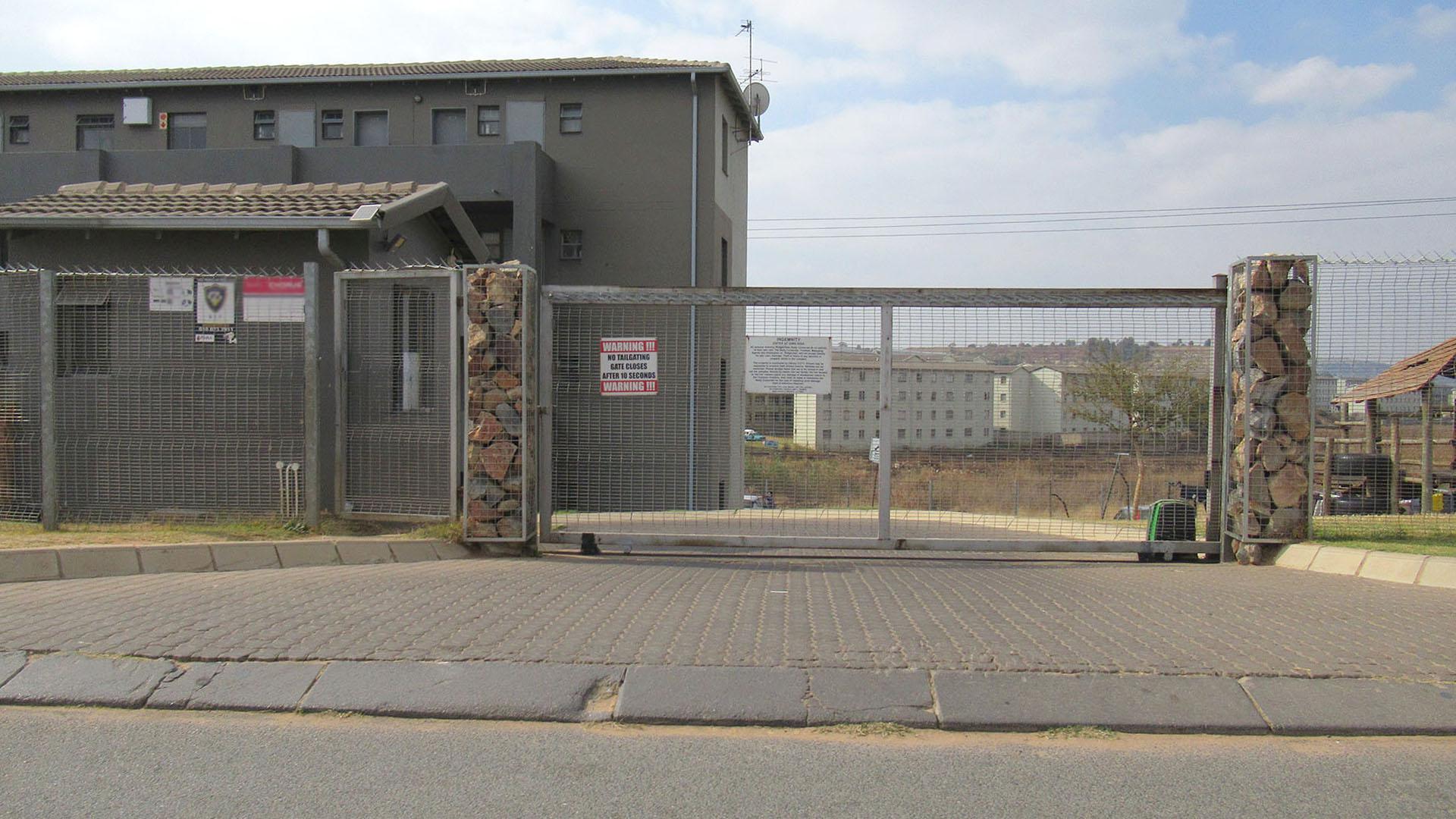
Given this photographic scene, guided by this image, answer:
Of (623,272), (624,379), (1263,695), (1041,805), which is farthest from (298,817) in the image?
(623,272)

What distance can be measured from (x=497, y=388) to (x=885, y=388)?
302cm

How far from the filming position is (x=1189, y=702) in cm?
454

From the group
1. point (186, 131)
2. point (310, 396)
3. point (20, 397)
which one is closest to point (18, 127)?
point (186, 131)

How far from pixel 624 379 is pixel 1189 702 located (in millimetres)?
4942

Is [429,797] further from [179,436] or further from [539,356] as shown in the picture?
[179,436]

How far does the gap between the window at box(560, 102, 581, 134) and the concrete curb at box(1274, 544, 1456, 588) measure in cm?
2381

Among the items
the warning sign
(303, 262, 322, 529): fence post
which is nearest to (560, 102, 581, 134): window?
(303, 262, 322, 529): fence post

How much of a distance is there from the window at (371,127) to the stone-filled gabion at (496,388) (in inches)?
911

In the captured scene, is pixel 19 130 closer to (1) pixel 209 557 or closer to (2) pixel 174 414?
(2) pixel 174 414

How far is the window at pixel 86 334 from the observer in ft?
28.2

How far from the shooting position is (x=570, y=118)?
93.6ft

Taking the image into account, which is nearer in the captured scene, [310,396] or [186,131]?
[310,396]

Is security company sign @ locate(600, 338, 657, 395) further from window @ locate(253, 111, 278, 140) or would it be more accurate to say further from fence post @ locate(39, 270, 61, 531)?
window @ locate(253, 111, 278, 140)

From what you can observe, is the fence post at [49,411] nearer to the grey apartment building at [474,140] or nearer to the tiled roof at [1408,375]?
the tiled roof at [1408,375]
